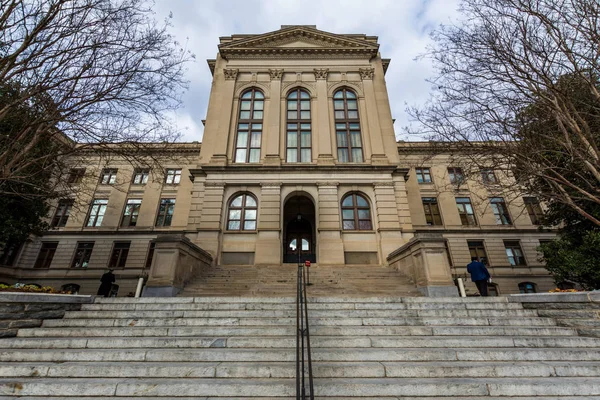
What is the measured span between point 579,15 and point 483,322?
28.0 ft

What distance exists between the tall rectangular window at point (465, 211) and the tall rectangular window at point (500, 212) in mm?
2104

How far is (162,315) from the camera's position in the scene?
21.1 ft

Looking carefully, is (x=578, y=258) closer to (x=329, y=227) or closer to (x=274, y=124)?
(x=329, y=227)

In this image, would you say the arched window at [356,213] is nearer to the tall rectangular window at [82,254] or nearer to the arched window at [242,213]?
the arched window at [242,213]

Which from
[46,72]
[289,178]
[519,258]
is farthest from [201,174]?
[519,258]

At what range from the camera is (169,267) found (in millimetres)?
9570

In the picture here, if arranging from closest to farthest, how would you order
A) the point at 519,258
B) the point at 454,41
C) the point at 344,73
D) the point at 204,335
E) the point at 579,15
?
the point at 204,335 < the point at 579,15 < the point at 454,41 < the point at 344,73 < the point at 519,258

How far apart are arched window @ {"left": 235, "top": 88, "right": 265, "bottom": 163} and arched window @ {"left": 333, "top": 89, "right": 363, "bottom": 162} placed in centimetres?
575

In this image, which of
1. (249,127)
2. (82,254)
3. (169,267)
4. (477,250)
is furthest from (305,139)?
(82,254)

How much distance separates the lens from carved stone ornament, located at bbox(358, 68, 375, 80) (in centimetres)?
2142

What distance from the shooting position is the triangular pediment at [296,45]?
2203 cm

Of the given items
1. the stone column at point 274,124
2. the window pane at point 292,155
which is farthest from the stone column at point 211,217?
the window pane at point 292,155

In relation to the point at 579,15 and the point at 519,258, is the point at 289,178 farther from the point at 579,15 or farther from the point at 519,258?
the point at 519,258

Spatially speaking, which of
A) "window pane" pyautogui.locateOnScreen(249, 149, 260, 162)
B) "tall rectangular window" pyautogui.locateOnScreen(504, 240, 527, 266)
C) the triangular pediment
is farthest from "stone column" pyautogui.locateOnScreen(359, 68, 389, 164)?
"tall rectangular window" pyautogui.locateOnScreen(504, 240, 527, 266)
